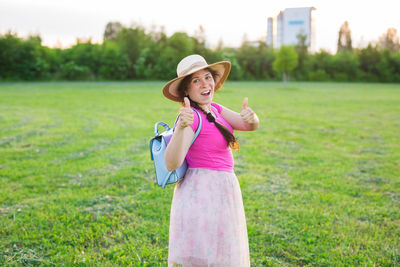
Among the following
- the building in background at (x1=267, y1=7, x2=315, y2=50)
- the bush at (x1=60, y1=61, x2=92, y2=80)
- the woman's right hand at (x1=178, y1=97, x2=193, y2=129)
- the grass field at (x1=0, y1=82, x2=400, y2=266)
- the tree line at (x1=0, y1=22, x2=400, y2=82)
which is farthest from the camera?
the building in background at (x1=267, y1=7, x2=315, y2=50)

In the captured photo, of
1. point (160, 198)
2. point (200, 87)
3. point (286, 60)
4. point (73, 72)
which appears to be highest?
point (286, 60)

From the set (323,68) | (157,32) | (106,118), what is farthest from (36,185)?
(323,68)

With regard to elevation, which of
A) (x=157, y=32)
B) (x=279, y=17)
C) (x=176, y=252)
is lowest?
(x=176, y=252)

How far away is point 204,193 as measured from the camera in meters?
1.92

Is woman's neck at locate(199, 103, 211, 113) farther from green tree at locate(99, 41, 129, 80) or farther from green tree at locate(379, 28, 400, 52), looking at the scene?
green tree at locate(379, 28, 400, 52)

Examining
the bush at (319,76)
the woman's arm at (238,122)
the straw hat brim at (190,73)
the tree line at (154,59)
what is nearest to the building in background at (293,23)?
the tree line at (154,59)

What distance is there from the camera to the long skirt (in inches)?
74.6

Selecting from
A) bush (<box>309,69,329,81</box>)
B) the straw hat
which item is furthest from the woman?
bush (<box>309,69,329,81</box>)

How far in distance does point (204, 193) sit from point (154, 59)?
4165 centimetres

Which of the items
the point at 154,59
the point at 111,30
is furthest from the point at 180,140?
the point at 111,30

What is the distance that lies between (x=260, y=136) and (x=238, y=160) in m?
2.48

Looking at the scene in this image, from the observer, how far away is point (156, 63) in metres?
41.6

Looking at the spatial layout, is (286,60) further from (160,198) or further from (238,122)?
(238,122)

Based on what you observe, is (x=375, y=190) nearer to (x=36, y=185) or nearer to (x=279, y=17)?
(x=36, y=185)
